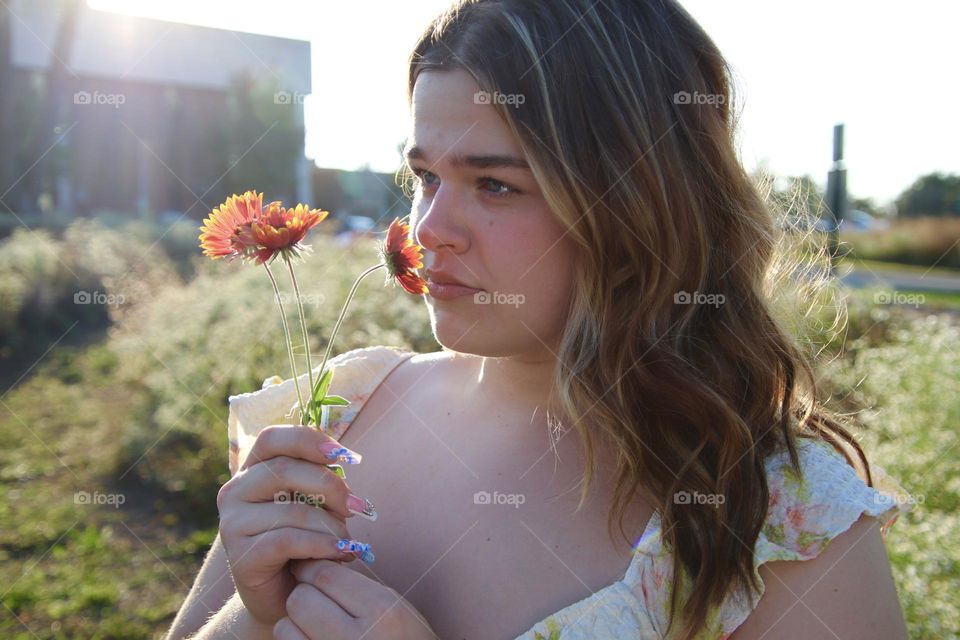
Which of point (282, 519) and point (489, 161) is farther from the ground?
point (489, 161)

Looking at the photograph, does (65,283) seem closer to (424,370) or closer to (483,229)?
(424,370)

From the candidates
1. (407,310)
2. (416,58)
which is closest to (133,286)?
(407,310)

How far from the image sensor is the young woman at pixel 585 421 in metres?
1.30

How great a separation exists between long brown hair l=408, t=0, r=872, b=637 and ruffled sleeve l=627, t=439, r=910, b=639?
25mm

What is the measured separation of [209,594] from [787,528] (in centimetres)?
117

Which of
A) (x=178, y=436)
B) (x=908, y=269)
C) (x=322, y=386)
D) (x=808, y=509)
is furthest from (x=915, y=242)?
(x=322, y=386)

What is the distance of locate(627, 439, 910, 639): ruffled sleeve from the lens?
1.32m

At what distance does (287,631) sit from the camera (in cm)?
128

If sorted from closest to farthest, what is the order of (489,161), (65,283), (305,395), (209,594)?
1. (489,161)
2. (209,594)
3. (305,395)
4. (65,283)

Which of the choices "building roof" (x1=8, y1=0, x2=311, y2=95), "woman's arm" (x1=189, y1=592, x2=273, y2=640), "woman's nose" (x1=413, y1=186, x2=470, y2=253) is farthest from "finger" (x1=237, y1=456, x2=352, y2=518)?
"building roof" (x1=8, y1=0, x2=311, y2=95)

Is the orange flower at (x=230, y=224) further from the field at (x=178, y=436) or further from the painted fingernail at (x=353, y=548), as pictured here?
the field at (x=178, y=436)

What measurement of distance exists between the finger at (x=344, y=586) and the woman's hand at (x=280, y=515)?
3cm

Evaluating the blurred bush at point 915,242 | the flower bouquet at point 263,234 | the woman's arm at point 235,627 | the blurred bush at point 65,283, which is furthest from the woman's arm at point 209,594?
Result: the blurred bush at point 915,242

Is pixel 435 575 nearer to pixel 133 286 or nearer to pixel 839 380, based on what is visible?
pixel 839 380
